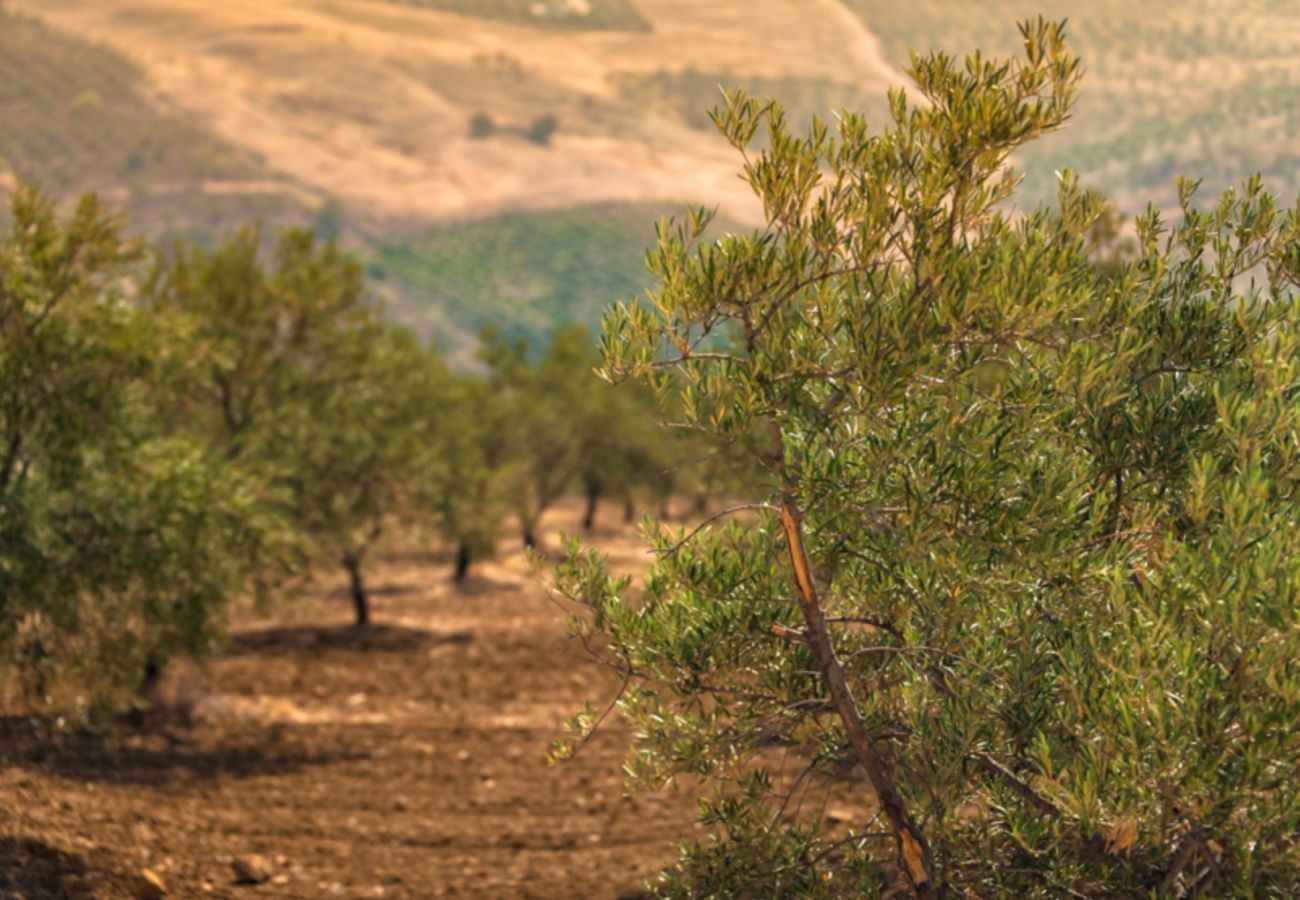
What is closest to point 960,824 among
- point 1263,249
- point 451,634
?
point 1263,249

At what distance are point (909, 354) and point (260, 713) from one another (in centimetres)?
1770

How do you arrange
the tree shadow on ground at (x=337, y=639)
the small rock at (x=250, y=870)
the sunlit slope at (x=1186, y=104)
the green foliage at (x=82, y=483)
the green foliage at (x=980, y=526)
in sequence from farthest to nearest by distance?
1. the sunlit slope at (x=1186, y=104)
2. the tree shadow on ground at (x=337, y=639)
3. the green foliage at (x=82, y=483)
4. the small rock at (x=250, y=870)
5. the green foliage at (x=980, y=526)

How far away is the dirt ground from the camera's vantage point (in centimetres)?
1249

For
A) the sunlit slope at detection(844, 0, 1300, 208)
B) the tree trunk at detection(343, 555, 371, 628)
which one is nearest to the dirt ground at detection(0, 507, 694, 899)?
the tree trunk at detection(343, 555, 371, 628)

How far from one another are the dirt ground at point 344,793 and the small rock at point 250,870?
0.08 meters

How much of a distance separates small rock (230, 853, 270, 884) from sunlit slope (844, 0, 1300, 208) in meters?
9.45

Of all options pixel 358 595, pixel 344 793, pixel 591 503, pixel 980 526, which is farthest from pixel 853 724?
pixel 591 503

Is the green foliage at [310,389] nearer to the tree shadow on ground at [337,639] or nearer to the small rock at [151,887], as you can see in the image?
the tree shadow on ground at [337,639]

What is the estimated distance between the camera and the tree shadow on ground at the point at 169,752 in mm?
15570

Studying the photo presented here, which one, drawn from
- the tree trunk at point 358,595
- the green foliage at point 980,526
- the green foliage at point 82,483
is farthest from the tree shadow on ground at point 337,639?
the green foliage at point 980,526

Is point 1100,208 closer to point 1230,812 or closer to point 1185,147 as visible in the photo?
point 1230,812

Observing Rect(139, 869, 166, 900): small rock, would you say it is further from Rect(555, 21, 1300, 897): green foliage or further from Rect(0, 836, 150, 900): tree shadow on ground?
Rect(555, 21, 1300, 897): green foliage

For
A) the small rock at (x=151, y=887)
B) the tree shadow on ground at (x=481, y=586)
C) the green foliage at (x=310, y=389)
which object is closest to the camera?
the small rock at (x=151, y=887)

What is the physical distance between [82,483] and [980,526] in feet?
38.2
